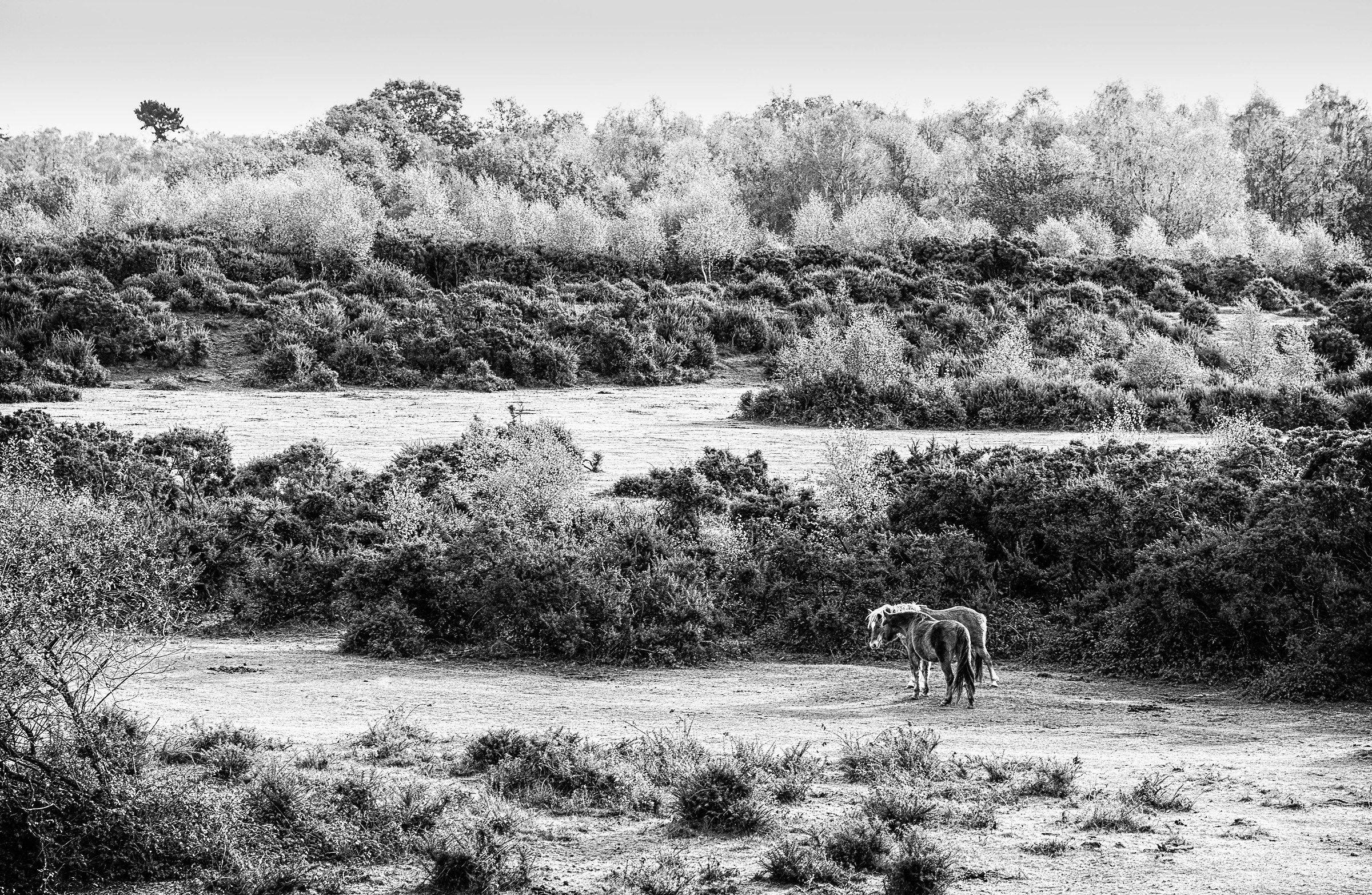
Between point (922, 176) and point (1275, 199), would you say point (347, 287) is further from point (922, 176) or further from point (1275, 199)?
point (1275, 199)

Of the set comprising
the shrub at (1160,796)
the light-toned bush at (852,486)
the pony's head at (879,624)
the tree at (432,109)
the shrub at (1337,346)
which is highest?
the tree at (432,109)

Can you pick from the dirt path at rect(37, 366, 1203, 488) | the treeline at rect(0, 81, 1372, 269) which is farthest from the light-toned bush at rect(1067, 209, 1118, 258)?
the dirt path at rect(37, 366, 1203, 488)

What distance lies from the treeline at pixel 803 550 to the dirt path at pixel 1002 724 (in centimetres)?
70

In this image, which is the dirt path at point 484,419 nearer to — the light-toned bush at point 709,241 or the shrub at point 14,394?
the shrub at point 14,394

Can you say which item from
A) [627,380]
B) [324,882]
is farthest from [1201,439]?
[324,882]

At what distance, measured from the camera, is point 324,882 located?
8109 millimetres

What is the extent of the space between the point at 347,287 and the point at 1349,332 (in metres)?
26.6

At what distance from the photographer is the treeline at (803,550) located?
46.1 ft

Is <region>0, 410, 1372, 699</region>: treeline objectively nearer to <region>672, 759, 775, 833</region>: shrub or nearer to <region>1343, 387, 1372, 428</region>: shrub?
<region>672, 759, 775, 833</region>: shrub

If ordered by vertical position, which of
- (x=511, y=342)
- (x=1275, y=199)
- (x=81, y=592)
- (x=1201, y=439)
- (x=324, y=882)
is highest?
(x=1275, y=199)

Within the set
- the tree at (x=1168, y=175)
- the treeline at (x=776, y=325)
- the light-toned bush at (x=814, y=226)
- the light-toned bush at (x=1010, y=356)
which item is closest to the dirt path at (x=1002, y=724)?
the treeline at (x=776, y=325)

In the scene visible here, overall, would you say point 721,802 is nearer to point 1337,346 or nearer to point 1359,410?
point 1359,410

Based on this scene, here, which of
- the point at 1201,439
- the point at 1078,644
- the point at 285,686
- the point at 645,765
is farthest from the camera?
the point at 1201,439

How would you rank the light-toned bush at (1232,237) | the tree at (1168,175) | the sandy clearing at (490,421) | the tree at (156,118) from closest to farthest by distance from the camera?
the sandy clearing at (490,421) → the light-toned bush at (1232,237) → the tree at (1168,175) → the tree at (156,118)
